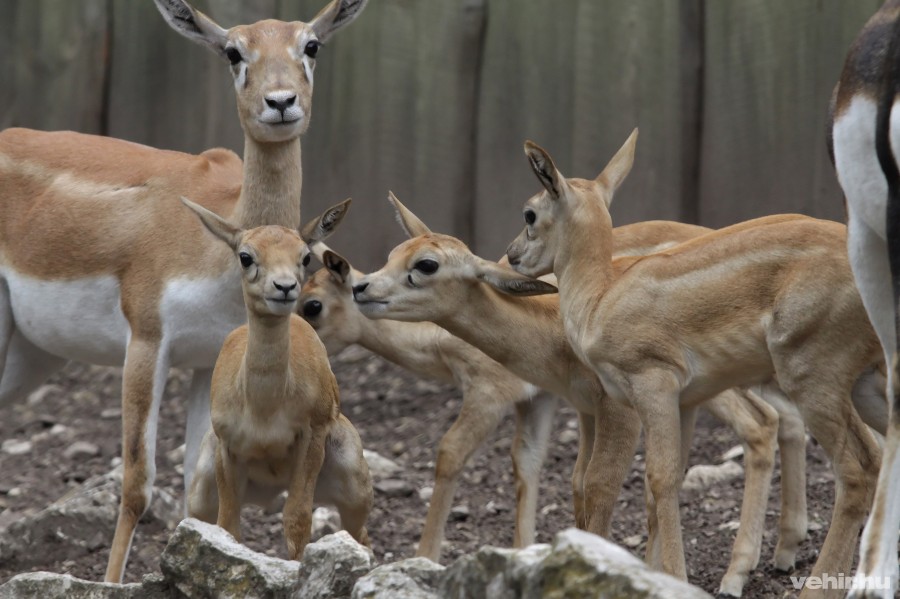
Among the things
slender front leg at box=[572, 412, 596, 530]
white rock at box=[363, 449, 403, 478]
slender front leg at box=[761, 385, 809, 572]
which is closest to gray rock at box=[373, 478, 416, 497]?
white rock at box=[363, 449, 403, 478]

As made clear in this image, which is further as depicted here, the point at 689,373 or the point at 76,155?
the point at 76,155

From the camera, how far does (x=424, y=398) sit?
10.8 m

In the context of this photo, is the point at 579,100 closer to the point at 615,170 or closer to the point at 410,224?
the point at 410,224

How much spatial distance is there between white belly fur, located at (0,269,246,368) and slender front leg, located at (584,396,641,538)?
1.95 meters

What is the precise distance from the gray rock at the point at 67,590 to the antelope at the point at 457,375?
7.92 feet

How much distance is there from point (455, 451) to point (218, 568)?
110 inches

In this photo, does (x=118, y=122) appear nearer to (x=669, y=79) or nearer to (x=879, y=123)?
(x=669, y=79)

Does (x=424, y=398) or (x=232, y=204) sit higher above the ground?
(x=232, y=204)

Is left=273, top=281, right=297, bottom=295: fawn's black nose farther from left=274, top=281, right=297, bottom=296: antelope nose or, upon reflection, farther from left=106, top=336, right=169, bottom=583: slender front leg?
left=106, top=336, right=169, bottom=583: slender front leg

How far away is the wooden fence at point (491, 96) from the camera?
9.66m

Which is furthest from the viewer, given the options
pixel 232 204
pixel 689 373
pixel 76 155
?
pixel 76 155

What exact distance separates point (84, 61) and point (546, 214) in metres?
5.66

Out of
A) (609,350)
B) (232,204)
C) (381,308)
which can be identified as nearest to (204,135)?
(232,204)

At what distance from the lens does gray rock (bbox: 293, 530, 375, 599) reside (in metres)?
4.97
